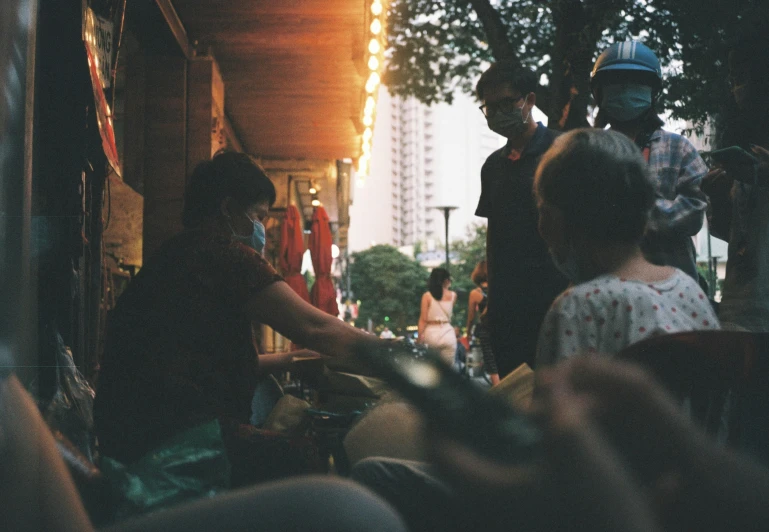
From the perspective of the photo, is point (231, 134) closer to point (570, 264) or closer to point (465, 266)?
point (570, 264)

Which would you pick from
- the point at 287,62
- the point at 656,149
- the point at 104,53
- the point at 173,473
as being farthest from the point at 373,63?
the point at 173,473

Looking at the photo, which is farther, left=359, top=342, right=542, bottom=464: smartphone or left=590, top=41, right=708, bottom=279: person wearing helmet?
left=590, top=41, right=708, bottom=279: person wearing helmet

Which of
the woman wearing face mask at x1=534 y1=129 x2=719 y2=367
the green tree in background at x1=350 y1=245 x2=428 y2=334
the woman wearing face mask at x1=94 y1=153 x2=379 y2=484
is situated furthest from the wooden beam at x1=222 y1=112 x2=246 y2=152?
the green tree in background at x1=350 y1=245 x2=428 y2=334

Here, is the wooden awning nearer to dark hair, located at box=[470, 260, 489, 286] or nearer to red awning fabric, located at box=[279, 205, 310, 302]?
red awning fabric, located at box=[279, 205, 310, 302]

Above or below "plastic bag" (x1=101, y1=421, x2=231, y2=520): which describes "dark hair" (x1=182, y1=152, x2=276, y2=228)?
above

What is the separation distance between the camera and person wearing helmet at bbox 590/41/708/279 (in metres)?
3.21

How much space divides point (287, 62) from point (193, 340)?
7.05 meters

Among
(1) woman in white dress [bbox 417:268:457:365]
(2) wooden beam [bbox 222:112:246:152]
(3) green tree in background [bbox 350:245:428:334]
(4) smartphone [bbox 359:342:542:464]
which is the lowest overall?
(3) green tree in background [bbox 350:245:428:334]

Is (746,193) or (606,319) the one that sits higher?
(746,193)

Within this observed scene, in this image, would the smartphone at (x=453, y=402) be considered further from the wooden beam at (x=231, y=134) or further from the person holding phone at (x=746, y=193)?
the wooden beam at (x=231, y=134)

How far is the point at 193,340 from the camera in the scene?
105 inches

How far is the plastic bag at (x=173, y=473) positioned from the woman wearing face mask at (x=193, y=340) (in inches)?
12.0

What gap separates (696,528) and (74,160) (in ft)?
12.0

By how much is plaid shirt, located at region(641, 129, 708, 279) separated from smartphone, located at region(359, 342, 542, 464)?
233 cm
